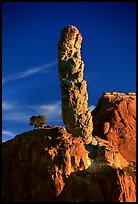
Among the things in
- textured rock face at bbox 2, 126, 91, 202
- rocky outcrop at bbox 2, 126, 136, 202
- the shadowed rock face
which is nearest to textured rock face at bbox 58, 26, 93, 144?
the shadowed rock face

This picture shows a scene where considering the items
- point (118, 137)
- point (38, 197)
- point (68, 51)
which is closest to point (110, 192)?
point (38, 197)

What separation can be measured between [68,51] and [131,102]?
22.1 m

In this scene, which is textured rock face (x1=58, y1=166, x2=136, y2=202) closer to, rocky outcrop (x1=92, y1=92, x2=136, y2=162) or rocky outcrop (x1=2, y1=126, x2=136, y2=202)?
rocky outcrop (x1=2, y1=126, x2=136, y2=202)

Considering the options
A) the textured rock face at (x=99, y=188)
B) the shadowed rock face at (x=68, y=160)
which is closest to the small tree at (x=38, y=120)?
the shadowed rock face at (x=68, y=160)

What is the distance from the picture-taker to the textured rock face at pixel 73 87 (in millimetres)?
31391

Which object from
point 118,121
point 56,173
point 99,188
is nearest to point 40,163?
point 56,173

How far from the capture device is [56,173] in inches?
1043

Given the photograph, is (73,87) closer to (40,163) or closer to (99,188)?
(40,163)

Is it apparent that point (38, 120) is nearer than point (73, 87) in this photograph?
No

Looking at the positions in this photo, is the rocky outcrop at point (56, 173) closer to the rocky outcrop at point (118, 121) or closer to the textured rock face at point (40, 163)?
the textured rock face at point (40, 163)

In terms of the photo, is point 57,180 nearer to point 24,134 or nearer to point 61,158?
point 61,158

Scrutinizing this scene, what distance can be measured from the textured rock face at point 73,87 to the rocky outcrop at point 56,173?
1.94 m

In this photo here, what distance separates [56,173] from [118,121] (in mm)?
24136

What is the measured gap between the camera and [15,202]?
85.9ft
